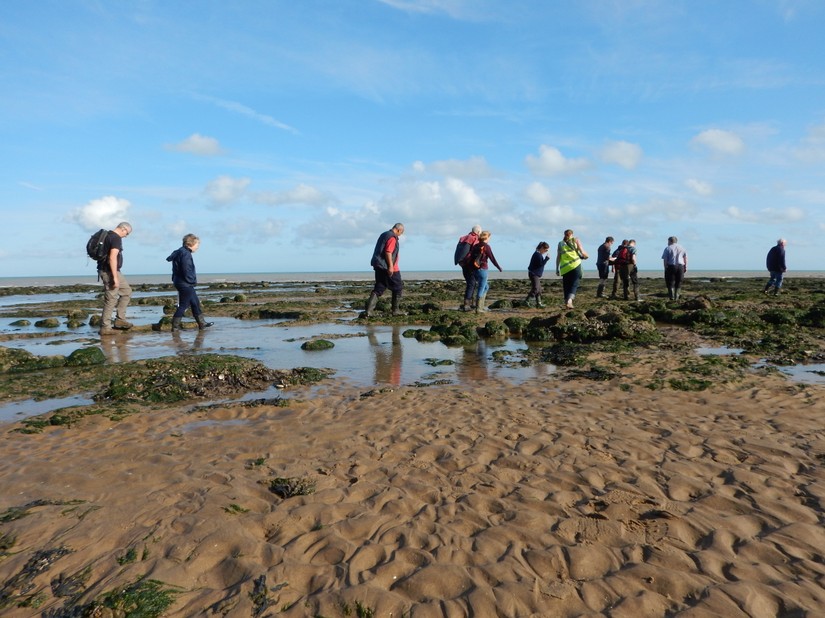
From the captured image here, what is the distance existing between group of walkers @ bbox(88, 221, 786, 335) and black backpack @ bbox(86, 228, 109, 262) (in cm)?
4

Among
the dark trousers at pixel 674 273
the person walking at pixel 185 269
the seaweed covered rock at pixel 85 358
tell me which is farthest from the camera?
the dark trousers at pixel 674 273

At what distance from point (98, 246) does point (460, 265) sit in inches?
326

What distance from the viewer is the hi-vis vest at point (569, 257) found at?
46.9 feet

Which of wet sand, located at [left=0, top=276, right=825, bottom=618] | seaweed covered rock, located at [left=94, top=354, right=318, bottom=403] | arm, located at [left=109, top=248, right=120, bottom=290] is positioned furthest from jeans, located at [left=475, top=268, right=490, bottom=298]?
wet sand, located at [left=0, top=276, right=825, bottom=618]

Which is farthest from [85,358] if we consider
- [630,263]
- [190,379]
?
[630,263]

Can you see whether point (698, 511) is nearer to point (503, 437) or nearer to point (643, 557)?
point (643, 557)

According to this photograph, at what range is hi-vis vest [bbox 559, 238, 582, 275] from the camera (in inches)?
562

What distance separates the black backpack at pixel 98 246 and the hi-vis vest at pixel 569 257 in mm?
10697

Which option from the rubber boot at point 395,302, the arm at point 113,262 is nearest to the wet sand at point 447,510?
the arm at point 113,262

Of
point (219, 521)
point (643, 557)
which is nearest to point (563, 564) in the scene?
point (643, 557)

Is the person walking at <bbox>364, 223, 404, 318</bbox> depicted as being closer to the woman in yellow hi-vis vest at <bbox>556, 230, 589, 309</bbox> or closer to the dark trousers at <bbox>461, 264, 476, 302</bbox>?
the dark trousers at <bbox>461, 264, 476, 302</bbox>

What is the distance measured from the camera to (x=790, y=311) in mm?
11938

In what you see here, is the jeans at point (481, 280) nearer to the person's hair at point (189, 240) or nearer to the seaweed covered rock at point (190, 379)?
the person's hair at point (189, 240)

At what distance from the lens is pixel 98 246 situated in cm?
1101
